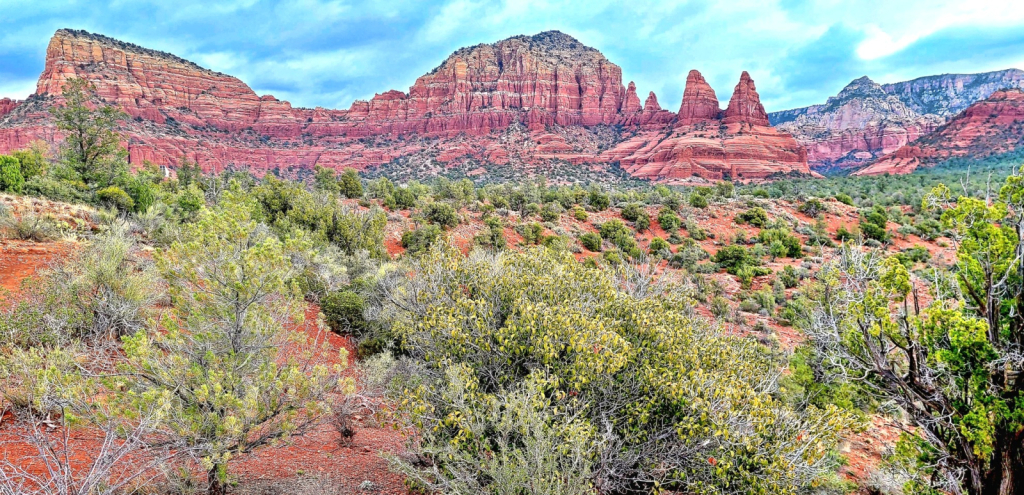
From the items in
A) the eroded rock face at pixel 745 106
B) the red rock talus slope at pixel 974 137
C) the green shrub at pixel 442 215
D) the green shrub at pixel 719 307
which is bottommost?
the green shrub at pixel 719 307

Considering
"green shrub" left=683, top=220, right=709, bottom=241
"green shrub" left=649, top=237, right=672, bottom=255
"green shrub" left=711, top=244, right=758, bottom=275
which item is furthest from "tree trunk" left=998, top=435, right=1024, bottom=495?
"green shrub" left=683, top=220, right=709, bottom=241

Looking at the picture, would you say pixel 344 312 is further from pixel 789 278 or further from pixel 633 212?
pixel 633 212

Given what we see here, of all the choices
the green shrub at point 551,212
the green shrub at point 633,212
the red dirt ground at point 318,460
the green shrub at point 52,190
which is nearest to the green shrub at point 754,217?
the green shrub at point 633,212

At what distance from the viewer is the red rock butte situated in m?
74.2

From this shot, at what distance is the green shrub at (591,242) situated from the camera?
70.9 ft

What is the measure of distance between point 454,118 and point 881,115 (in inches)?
4149

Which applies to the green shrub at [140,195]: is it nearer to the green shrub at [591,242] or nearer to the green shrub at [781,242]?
the green shrub at [591,242]

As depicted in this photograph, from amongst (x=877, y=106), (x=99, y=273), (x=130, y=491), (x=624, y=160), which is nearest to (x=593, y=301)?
(x=130, y=491)

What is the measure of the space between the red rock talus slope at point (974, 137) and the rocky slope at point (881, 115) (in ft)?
46.7

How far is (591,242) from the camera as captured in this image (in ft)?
71.0

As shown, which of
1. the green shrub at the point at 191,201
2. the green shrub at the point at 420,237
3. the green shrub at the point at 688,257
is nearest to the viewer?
the green shrub at the point at 191,201

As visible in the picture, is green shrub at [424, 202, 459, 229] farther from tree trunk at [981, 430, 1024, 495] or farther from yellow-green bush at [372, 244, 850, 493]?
tree trunk at [981, 430, 1024, 495]

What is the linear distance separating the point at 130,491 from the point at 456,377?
3.10 meters

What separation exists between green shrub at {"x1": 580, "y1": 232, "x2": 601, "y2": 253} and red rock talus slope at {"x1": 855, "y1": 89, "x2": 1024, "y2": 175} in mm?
76469
